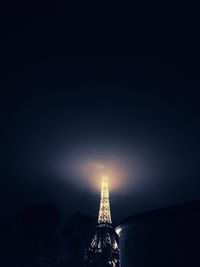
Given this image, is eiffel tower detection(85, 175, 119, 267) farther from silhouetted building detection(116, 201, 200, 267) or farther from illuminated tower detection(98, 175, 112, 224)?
silhouetted building detection(116, 201, 200, 267)

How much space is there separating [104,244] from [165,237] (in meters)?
29.6

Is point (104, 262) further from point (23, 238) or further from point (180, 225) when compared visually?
point (180, 225)

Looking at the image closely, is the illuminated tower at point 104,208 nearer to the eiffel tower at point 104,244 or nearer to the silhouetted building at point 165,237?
the eiffel tower at point 104,244

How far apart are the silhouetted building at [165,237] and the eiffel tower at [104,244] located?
2097 centimetres

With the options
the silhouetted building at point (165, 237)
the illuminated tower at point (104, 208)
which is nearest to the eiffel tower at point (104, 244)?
the illuminated tower at point (104, 208)

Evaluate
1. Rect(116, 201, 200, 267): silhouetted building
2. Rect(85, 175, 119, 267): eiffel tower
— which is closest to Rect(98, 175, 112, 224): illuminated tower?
Rect(85, 175, 119, 267): eiffel tower

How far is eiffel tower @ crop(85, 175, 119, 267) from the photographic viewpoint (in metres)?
47.1

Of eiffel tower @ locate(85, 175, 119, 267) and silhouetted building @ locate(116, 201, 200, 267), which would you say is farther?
eiffel tower @ locate(85, 175, 119, 267)

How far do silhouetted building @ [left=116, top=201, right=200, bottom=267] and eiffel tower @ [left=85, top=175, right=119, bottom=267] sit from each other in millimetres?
20972

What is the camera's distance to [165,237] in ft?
75.8

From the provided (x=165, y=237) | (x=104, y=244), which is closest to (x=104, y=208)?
(x=104, y=244)

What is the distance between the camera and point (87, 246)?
48500 mm

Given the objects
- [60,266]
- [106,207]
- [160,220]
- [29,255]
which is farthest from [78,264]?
[160,220]

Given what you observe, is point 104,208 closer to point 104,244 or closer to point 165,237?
point 104,244
